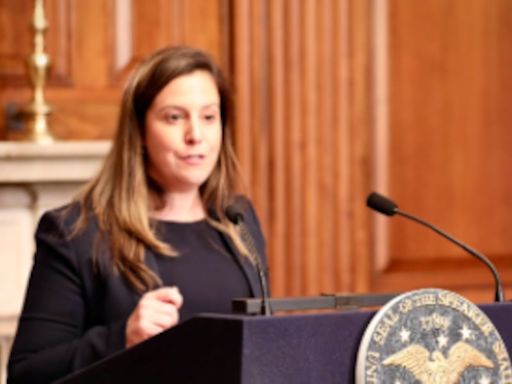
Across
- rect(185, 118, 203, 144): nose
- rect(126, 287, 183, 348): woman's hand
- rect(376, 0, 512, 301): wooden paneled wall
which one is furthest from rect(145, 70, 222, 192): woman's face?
rect(376, 0, 512, 301): wooden paneled wall

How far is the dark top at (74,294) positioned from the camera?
7.23ft

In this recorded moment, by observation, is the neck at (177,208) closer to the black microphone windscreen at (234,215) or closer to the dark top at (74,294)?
the dark top at (74,294)

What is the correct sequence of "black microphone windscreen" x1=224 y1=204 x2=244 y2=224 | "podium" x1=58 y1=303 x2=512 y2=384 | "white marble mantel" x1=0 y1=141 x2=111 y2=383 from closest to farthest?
"podium" x1=58 y1=303 x2=512 y2=384 < "black microphone windscreen" x1=224 y1=204 x2=244 y2=224 < "white marble mantel" x1=0 y1=141 x2=111 y2=383

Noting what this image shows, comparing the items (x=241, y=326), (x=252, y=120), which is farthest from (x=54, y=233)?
(x=252, y=120)

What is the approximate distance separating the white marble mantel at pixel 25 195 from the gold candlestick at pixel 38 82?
7 centimetres

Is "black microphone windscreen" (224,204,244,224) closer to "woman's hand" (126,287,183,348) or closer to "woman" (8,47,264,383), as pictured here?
"woman's hand" (126,287,183,348)

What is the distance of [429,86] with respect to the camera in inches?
162

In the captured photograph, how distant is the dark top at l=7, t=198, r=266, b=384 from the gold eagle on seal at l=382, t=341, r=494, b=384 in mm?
797

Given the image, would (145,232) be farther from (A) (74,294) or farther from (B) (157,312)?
(B) (157,312)

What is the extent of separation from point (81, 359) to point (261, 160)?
182 centimetres

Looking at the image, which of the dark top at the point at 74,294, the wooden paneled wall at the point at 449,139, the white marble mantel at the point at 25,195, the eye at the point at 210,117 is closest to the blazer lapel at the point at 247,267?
the dark top at the point at 74,294

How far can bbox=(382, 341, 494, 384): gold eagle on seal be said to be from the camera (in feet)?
4.87

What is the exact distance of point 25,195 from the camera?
A: 3.53m

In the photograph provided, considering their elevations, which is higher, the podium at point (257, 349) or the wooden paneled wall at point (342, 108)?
the wooden paneled wall at point (342, 108)
